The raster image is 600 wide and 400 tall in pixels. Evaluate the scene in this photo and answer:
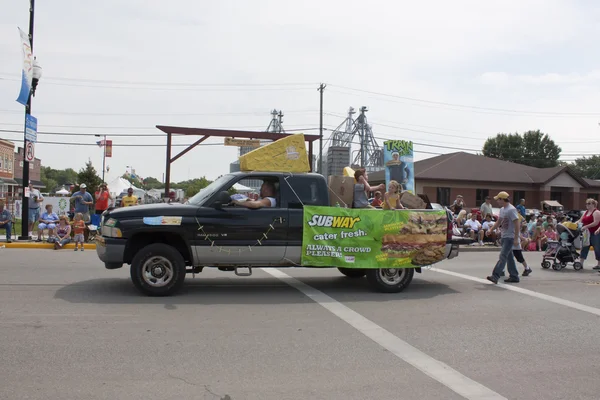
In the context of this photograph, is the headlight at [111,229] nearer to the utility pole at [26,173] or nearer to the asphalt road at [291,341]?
the asphalt road at [291,341]

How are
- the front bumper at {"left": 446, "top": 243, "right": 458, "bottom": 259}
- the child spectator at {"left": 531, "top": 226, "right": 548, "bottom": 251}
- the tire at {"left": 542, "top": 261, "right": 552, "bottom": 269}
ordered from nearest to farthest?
the front bumper at {"left": 446, "top": 243, "right": 458, "bottom": 259} < the tire at {"left": 542, "top": 261, "right": 552, "bottom": 269} < the child spectator at {"left": 531, "top": 226, "right": 548, "bottom": 251}

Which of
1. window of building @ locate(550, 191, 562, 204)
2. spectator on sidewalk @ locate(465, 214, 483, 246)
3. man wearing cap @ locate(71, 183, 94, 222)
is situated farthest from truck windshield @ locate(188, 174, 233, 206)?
window of building @ locate(550, 191, 562, 204)

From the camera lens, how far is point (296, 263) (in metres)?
8.52

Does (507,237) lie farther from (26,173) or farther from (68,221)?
(26,173)

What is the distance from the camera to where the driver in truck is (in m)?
8.27

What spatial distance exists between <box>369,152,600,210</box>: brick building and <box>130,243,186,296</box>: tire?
29764mm

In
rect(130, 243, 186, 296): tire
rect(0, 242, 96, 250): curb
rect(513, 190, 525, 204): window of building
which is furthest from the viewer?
rect(513, 190, 525, 204): window of building

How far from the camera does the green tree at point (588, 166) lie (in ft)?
285

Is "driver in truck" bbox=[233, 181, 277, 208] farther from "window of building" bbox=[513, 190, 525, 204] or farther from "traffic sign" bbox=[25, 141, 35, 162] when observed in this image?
"window of building" bbox=[513, 190, 525, 204]

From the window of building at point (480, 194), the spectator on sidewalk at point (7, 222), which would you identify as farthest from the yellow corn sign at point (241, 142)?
the window of building at point (480, 194)

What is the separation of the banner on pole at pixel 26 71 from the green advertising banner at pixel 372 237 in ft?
39.4

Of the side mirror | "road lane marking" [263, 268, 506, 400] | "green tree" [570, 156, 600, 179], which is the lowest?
"road lane marking" [263, 268, 506, 400]

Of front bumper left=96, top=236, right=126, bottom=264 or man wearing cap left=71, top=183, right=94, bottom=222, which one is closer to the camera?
front bumper left=96, top=236, right=126, bottom=264

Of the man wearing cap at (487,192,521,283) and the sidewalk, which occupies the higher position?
the man wearing cap at (487,192,521,283)
